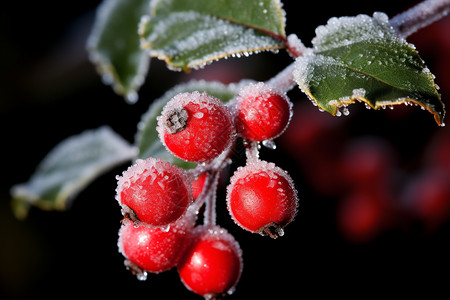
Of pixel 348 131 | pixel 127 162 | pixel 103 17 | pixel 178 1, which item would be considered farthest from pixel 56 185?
pixel 348 131

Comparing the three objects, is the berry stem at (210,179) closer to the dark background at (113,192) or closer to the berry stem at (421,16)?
the berry stem at (421,16)

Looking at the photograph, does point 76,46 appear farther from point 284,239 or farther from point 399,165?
point 399,165

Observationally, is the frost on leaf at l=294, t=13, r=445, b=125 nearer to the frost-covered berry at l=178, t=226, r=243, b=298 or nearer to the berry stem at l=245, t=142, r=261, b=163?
the berry stem at l=245, t=142, r=261, b=163

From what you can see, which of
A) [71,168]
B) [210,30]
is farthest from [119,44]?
[210,30]

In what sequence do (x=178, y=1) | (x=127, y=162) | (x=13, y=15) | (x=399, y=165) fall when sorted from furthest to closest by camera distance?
(x=13, y=15) < (x=399, y=165) < (x=127, y=162) < (x=178, y=1)

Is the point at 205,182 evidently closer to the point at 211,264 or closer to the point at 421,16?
the point at 211,264

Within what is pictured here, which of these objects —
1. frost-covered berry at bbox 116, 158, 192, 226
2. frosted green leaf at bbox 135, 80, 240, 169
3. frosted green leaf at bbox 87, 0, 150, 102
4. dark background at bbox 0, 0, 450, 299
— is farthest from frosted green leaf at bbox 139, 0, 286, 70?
dark background at bbox 0, 0, 450, 299
